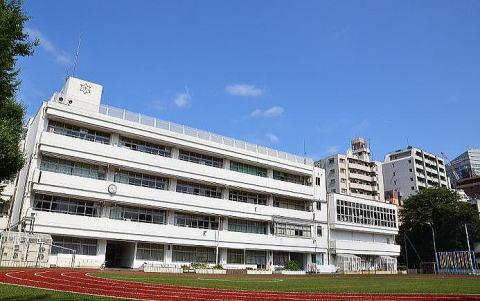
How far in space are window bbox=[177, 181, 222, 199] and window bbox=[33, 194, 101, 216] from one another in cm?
862

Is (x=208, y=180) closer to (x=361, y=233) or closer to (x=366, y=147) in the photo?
(x=361, y=233)

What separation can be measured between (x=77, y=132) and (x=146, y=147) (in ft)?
21.5

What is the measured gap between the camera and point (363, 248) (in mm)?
56844

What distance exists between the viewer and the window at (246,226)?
149 ft

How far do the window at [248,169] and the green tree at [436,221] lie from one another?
104 feet

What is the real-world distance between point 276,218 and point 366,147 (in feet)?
205

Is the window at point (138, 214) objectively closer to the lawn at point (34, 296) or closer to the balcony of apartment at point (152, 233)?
the balcony of apartment at point (152, 233)

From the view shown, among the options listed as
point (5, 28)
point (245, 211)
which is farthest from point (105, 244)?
point (5, 28)

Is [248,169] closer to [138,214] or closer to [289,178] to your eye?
[289,178]

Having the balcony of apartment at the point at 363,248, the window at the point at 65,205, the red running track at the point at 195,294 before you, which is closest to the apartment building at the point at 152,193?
the window at the point at 65,205

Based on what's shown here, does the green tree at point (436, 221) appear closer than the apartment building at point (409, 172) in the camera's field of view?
Yes

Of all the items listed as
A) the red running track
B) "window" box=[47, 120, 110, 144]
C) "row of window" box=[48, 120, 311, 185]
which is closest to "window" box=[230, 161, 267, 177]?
"row of window" box=[48, 120, 311, 185]

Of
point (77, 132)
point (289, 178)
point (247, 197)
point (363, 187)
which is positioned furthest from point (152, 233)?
point (363, 187)

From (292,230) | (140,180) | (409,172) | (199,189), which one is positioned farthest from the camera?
(409,172)
